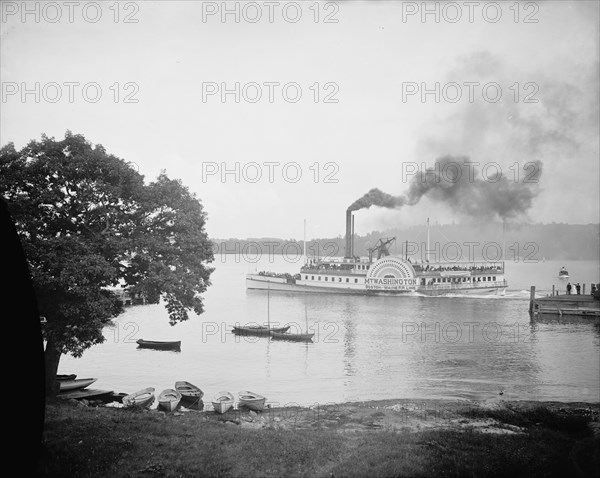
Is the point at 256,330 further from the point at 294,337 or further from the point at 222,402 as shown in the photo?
the point at 222,402

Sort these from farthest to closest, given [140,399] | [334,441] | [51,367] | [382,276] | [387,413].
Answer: [382,276], [51,367], [140,399], [387,413], [334,441]

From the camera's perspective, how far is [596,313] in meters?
4.90

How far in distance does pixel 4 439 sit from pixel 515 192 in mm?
4173

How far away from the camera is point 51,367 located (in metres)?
4.29

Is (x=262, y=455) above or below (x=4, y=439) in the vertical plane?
below

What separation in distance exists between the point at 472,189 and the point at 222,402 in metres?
2.69

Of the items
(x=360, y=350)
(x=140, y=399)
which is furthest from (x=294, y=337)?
(x=140, y=399)

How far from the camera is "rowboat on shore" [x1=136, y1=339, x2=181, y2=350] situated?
14.5 ft

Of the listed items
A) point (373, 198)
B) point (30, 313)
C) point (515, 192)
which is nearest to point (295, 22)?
point (373, 198)

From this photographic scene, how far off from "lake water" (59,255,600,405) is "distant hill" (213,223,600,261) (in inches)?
5.6

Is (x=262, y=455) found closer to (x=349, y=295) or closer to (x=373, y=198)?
(x=349, y=295)

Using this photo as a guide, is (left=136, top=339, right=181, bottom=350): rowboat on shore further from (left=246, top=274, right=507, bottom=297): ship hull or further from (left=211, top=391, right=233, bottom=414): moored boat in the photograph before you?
(left=246, top=274, right=507, bottom=297): ship hull

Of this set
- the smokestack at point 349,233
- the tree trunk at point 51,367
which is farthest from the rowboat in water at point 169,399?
the smokestack at point 349,233

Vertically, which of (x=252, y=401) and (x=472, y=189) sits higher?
(x=472, y=189)
